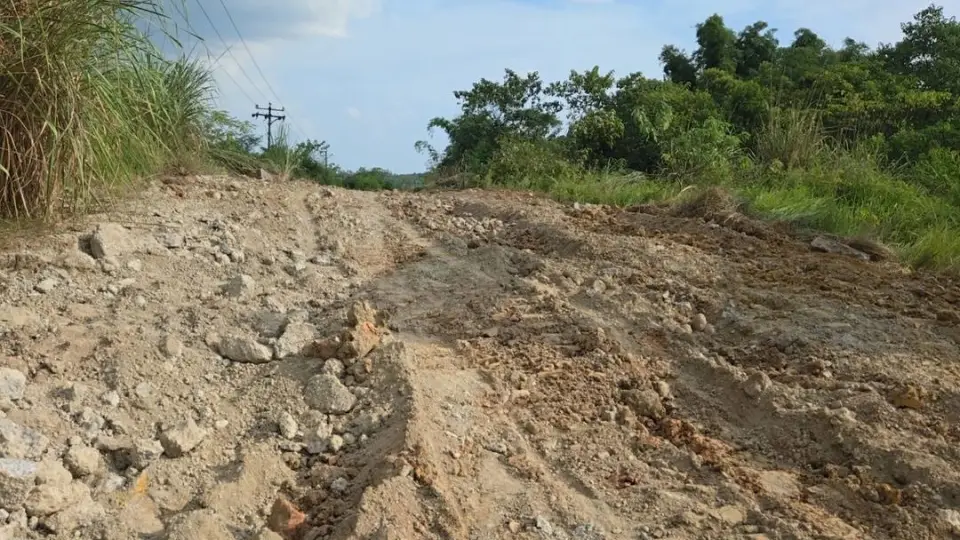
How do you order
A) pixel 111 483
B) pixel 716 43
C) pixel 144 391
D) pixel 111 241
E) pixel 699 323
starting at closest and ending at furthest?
pixel 111 483 → pixel 144 391 → pixel 699 323 → pixel 111 241 → pixel 716 43

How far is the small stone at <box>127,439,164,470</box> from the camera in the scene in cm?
262

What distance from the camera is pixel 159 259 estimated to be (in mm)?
4199

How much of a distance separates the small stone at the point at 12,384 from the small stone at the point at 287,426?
0.82 meters

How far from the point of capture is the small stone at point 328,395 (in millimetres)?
2971

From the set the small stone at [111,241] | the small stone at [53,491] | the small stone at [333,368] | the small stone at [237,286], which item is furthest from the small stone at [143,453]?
the small stone at [111,241]

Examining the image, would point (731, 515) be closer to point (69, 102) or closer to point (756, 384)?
point (756, 384)

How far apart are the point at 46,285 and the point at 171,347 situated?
2.46 ft

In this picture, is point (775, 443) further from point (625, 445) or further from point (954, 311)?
point (954, 311)

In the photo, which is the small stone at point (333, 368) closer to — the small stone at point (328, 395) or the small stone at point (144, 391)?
the small stone at point (328, 395)

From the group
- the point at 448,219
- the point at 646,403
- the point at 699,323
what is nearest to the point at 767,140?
the point at 448,219

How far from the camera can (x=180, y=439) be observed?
106 inches

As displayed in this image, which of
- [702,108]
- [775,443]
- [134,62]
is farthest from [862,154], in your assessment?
[134,62]

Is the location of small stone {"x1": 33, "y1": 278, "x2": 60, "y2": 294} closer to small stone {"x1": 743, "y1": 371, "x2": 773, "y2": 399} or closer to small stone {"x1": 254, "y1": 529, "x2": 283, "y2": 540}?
small stone {"x1": 254, "y1": 529, "x2": 283, "y2": 540}

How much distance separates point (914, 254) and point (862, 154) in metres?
3.12
